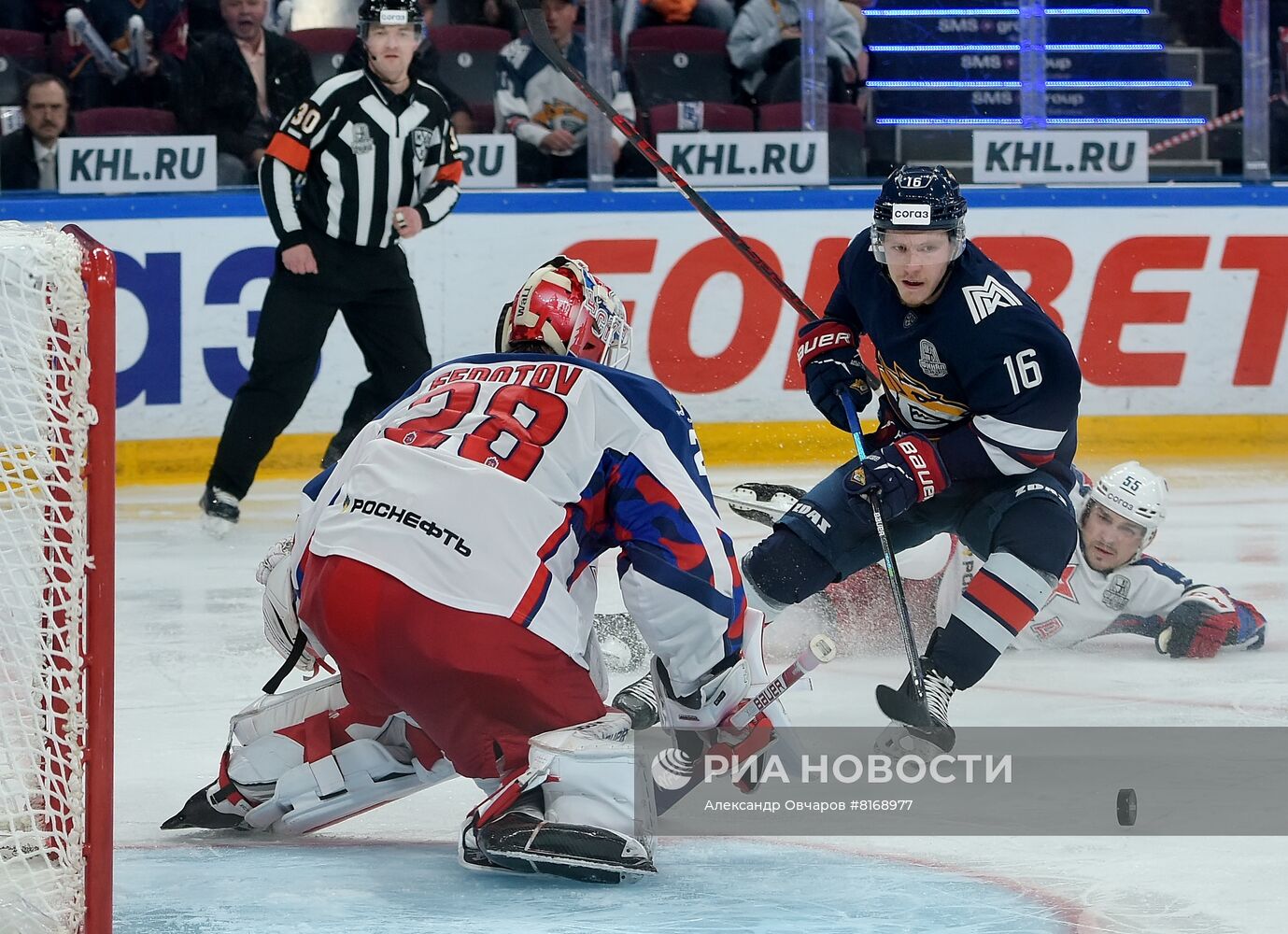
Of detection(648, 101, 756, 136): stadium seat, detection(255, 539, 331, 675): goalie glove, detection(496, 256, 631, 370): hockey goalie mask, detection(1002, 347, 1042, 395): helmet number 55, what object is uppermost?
detection(648, 101, 756, 136): stadium seat

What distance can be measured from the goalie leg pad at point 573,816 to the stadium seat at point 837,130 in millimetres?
4065

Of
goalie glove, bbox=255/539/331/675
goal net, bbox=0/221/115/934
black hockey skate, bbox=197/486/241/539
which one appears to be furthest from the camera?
black hockey skate, bbox=197/486/241/539

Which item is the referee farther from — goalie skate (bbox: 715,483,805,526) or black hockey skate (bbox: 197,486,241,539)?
goalie skate (bbox: 715,483,805,526)

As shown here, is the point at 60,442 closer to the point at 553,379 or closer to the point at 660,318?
the point at 553,379

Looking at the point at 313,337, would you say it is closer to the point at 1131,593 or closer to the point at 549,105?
the point at 549,105

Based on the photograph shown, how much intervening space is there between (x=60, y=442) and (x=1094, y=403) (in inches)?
183

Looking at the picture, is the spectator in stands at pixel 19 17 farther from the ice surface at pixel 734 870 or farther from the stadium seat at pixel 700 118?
the ice surface at pixel 734 870

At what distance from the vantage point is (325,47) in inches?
241

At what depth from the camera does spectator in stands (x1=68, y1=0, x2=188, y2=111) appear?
5914mm

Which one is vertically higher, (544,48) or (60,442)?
(544,48)

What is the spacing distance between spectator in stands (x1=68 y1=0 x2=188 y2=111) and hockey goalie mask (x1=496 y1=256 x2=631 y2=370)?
364 cm

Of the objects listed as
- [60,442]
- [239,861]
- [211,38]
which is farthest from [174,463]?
[60,442]

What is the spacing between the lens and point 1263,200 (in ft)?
20.0

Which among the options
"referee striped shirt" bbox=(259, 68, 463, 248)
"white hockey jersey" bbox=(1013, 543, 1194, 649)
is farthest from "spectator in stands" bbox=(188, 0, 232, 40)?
"white hockey jersey" bbox=(1013, 543, 1194, 649)
